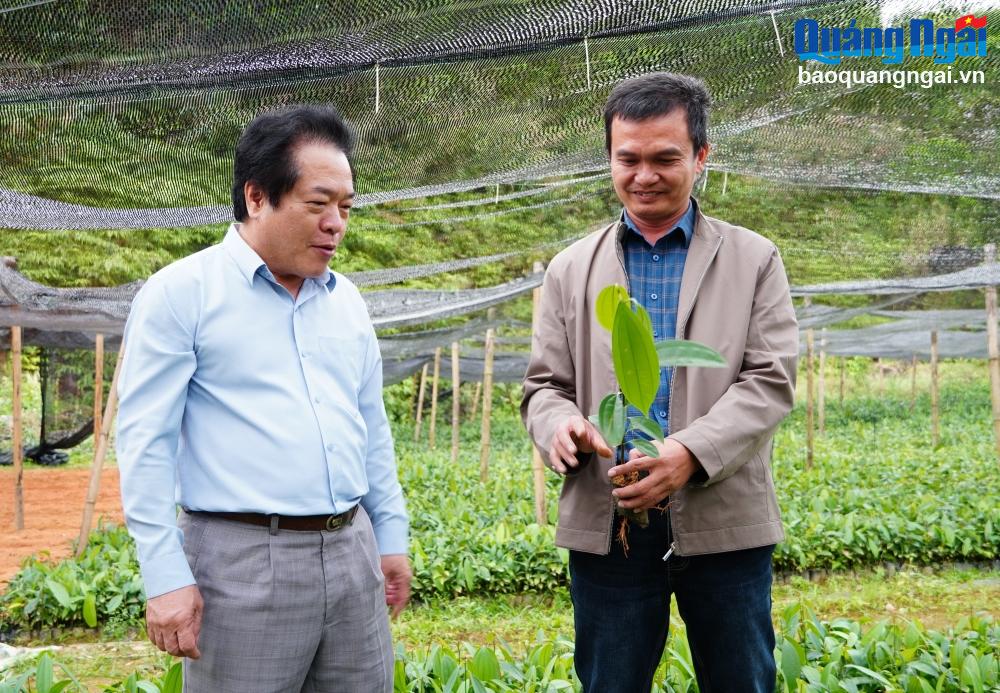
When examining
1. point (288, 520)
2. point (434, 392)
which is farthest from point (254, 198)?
point (434, 392)

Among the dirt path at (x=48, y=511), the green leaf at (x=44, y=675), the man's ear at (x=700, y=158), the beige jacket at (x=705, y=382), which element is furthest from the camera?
the dirt path at (x=48, y=511)

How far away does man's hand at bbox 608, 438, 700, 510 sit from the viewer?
165 cm

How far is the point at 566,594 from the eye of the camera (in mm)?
5039

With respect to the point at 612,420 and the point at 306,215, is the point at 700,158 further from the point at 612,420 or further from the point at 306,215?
the point at 306,215

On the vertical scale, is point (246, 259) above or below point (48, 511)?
above

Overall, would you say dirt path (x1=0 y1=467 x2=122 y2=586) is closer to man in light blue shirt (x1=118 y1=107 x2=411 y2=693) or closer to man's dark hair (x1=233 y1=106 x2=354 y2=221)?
man in light blue shirt (x1=118 y1=107 x2=411 y2=693)

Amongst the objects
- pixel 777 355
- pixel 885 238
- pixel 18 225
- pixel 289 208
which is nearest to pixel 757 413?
pixel 777 355

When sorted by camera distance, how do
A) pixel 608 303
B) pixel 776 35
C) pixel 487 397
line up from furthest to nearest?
pixel 487 397 → pixel 776 35 → pixel 608 303

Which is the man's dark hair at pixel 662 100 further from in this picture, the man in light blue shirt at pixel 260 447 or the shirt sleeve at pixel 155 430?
the shirt sleeve at pixel 155 430

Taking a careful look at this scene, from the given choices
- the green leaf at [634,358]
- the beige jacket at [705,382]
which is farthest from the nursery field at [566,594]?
the green leaf at [634,358]

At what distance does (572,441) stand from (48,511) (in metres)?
7.62

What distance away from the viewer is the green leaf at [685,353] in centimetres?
162

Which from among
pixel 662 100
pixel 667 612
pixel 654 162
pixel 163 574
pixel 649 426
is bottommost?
pixel 667 612

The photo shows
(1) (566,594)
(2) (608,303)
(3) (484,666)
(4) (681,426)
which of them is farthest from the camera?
(1) (566,594)
